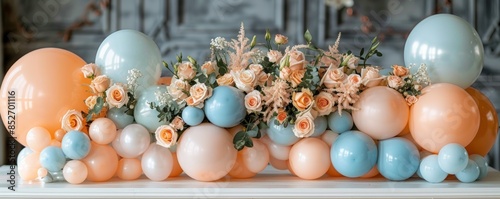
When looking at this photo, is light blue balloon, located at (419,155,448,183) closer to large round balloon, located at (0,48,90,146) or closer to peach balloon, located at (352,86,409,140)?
peach balloon, located at (352,86,409,140)

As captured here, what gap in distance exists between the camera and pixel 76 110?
141 centimetres

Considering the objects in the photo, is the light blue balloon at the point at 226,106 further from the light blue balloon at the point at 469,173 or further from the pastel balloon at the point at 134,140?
the light blue balloon at the point at 469,173

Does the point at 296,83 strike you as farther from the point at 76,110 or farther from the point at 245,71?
the point at 76,110

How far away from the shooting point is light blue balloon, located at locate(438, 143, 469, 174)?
1341 millimetres

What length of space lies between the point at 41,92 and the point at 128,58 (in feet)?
0.64

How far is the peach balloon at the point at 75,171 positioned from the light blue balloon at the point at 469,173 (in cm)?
78

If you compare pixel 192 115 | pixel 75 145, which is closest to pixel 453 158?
pixel 192 115

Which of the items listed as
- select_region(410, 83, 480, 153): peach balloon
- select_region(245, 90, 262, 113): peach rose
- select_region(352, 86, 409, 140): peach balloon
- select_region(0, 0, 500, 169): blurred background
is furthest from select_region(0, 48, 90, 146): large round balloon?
select_region(0, 0, 500, 169): blurred background

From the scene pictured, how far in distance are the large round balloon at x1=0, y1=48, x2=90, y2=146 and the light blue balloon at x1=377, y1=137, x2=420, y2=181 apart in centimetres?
65

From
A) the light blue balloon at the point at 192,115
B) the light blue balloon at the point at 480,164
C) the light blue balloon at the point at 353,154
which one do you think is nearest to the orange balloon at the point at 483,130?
the light blue balloon at the point at 480,164

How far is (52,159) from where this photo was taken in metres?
1.35

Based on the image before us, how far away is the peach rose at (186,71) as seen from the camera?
1.37 meters

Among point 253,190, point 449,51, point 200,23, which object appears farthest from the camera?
point 200,23

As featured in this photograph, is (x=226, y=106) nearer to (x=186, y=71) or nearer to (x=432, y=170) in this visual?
(x=186, y=71)
